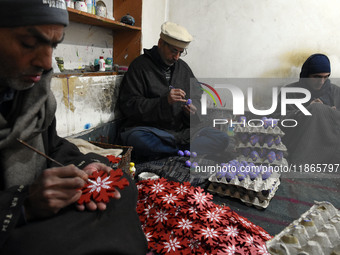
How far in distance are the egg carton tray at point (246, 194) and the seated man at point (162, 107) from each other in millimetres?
718

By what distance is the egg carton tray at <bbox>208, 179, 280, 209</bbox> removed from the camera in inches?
66.4

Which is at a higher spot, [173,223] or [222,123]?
[222,123]

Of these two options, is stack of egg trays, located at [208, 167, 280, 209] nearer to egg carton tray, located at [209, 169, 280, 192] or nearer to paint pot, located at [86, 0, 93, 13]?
egg carton tray, located at [209, 169, 280, 192]

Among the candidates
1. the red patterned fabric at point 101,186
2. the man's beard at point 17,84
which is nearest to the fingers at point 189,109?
the red patterned fabric at point 101,186

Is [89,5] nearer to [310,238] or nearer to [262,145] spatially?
[262,145]

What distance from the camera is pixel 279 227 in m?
1.52

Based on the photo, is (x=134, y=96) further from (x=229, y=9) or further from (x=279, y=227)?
(x=229, y=9)

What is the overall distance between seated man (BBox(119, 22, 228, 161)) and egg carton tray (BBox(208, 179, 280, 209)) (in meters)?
0.72

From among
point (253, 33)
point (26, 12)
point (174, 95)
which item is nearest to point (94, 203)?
point (26, 12)

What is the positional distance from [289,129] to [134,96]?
5.61 ft

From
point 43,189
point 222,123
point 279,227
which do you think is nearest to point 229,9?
point 222,123

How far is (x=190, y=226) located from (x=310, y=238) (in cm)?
54

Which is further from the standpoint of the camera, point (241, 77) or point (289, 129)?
point (241, 77)

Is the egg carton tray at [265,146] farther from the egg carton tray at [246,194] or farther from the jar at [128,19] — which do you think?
the jar at [128,19]
